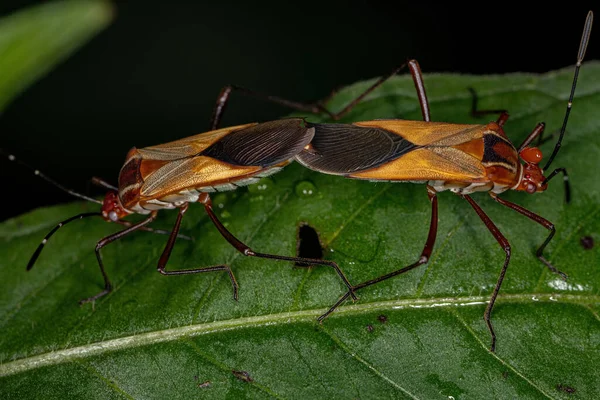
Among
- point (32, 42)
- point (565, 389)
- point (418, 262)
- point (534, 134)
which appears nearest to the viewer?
point (32, 42)

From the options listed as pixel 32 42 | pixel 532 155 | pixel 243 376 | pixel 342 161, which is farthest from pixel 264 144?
pixel 32 42

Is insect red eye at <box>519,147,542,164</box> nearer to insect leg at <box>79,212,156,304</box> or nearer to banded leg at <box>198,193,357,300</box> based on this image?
banded leg at <box>198,193,357,300</box>

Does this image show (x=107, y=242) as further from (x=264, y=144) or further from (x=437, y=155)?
(x=437, y=155)

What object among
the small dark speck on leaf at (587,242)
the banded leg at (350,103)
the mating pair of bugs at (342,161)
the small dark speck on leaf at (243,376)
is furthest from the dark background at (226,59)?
the small dark speck on leaf at (243,376)

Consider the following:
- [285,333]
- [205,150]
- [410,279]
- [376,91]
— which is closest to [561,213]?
[410,279]

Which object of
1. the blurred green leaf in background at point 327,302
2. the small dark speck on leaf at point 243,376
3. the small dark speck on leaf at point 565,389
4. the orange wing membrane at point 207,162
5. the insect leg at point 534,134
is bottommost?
the small dark speck on leaf at point 243,376

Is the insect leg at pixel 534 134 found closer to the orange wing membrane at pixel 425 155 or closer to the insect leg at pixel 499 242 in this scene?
the orange wing membrane at pixel 425 155

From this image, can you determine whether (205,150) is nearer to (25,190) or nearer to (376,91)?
(376,91)
